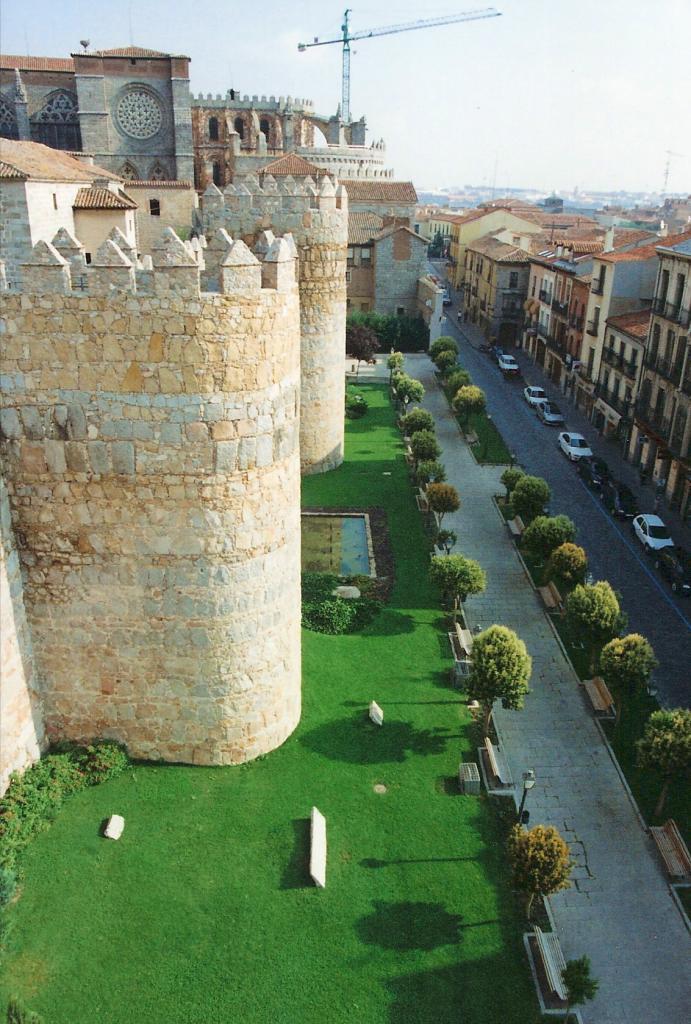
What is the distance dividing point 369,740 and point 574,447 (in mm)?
20612

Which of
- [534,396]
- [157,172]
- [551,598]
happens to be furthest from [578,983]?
[157,172]

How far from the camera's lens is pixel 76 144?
58250mm

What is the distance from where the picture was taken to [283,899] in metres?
9.76

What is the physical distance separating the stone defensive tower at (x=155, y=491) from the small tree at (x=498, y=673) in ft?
11.4

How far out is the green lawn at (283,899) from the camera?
8633mm

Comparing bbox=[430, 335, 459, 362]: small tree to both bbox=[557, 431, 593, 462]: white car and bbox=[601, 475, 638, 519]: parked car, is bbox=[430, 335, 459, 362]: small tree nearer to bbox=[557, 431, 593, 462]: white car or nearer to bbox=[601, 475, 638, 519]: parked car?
bbox=[557, 431, 593, 462]: white car

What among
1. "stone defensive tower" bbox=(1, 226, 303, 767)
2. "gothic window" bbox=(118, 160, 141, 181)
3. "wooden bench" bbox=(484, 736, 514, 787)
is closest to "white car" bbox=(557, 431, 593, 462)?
"wooden bench" bbox=(484, 736, 514, 787)

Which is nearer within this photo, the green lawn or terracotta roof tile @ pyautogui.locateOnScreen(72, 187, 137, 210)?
the green lawn

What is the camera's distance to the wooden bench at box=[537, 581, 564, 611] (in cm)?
1858

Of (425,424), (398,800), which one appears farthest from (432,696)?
(425,424)

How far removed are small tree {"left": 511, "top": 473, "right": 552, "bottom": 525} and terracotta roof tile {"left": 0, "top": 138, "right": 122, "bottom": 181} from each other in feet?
65.7

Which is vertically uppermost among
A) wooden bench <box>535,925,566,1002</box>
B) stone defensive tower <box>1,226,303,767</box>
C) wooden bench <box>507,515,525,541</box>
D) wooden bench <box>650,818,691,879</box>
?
stone defensive tower <box>1,226,303,767</box>

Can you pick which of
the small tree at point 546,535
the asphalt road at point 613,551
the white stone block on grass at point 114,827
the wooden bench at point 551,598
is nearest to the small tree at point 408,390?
the asphalt road at point 613,551

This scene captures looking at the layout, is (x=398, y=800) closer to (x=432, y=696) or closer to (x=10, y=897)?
(x=432, y=696)
